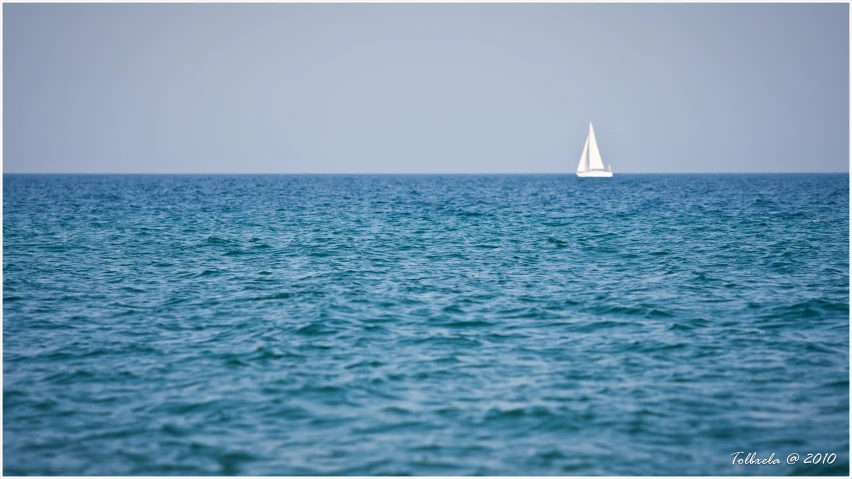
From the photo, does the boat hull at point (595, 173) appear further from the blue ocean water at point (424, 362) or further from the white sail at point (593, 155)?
the blue ocean water at point (424, 362)

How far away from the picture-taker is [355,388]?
13.1m

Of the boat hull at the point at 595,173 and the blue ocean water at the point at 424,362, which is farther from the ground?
the boat hull at the point at 595,173

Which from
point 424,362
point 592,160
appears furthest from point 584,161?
point 424,362

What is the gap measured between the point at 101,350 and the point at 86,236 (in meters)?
25.0

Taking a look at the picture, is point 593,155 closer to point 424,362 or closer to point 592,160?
point 592,160

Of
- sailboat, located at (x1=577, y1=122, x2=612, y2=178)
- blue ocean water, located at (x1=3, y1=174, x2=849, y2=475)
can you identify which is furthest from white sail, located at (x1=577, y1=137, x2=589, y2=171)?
blue ocean water, located at (x1=3, y1=174, x2=849, y2=475)

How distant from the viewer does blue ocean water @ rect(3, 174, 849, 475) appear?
10.7 m

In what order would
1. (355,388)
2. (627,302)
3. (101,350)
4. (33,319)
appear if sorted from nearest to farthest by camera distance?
(355,388) → (101,350) → (33,319) → (627,302)

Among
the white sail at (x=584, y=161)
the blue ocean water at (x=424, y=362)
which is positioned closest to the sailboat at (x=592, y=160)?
the white sail at (x=584, y=161)

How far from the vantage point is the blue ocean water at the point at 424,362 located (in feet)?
35.1

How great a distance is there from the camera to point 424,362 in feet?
48.1

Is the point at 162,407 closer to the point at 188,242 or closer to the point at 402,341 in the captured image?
the point at 402,341

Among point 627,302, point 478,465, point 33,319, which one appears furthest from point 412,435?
point 33,319

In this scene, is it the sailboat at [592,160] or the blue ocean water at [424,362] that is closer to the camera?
the blue ocean water at [424,362]
